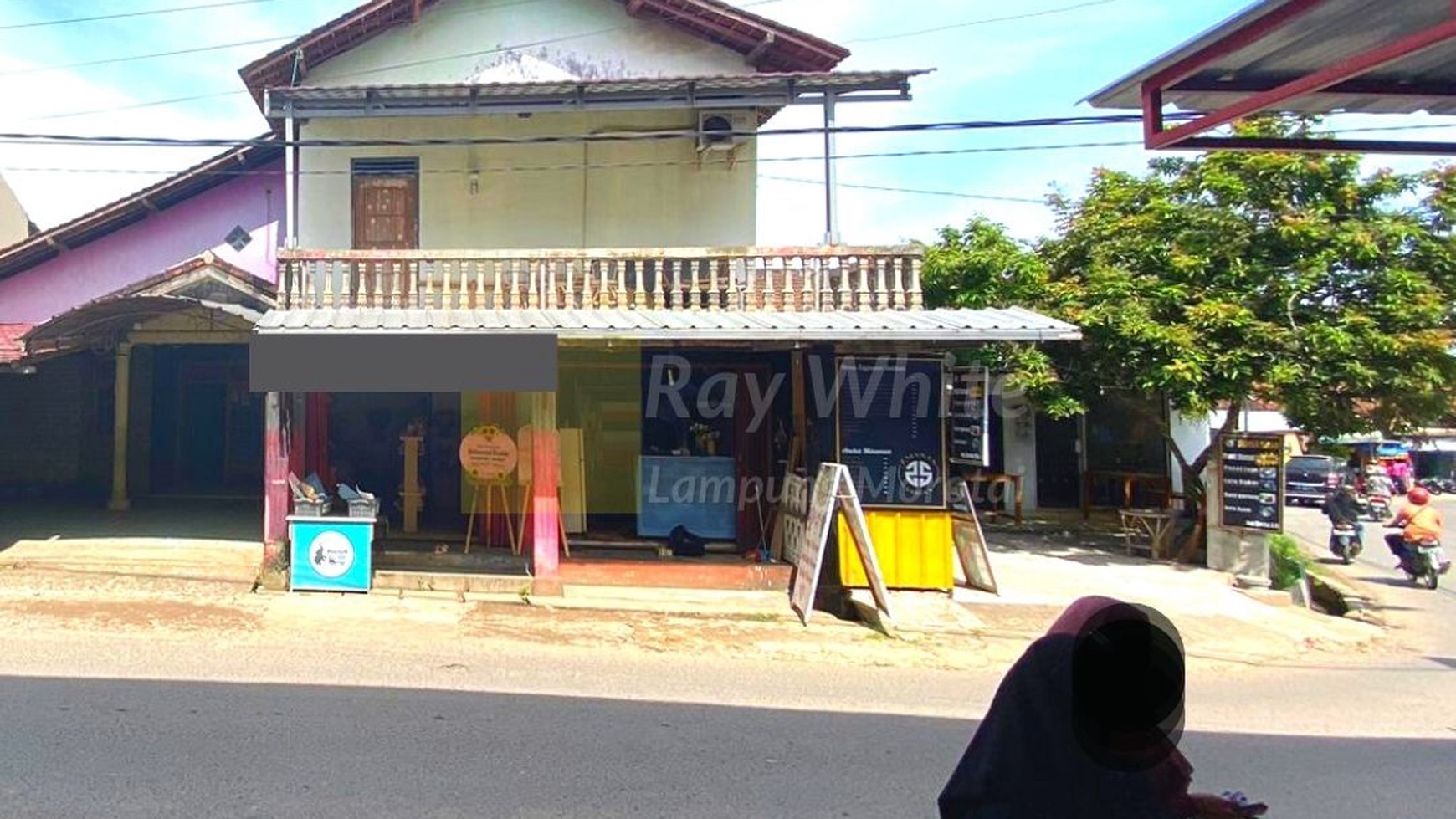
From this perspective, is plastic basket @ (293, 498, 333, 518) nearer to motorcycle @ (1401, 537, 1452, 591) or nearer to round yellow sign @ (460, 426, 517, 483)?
round yellow sign @ (460, 426, 517, 483)

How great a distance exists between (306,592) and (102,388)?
29.5 ft

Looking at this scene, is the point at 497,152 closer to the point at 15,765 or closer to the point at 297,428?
the point at 297,428

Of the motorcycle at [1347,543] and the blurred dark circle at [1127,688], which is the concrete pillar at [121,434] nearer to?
the blurred dark circle at [1127,688]

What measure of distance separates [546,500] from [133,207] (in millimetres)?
8365

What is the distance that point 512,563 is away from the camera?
409 inches

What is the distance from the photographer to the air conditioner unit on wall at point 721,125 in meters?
12.0

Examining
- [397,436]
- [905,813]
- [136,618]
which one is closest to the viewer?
[905,813]

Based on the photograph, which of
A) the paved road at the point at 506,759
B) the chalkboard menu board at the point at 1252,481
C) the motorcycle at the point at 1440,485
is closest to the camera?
the paved road at the point at 506,759

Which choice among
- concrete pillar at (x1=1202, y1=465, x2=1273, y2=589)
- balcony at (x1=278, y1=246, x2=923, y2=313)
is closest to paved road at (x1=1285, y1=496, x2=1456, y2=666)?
concrete pillar at (x1=1202, y1=465, x2=1273, y2=589)

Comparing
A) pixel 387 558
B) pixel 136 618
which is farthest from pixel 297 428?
pixel 136 618

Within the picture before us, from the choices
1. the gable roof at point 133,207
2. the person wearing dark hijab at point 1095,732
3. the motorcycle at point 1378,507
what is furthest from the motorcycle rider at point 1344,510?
the gable roof at point 133,207

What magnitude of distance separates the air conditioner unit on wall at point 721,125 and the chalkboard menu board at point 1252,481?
24.3ft

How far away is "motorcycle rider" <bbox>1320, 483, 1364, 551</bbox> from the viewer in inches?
571

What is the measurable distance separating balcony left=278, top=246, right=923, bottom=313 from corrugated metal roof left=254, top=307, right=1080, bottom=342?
0.74 feet
